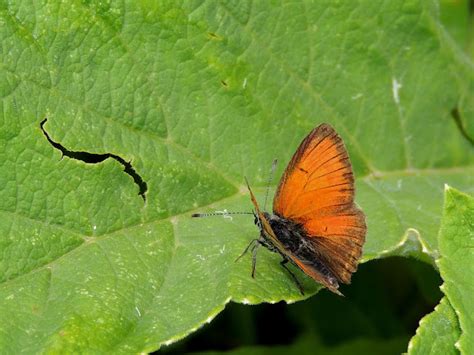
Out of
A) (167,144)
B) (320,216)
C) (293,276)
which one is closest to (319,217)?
(320,216)

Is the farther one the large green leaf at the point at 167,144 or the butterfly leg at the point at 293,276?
the butterfly leg at the point at 293,276

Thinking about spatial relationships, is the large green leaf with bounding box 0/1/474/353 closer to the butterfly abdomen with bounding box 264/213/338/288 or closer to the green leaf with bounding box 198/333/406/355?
the butterfly abdomen with bounding box 264/213/338/288

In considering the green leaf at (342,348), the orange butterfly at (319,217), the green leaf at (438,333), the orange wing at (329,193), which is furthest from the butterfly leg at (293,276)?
the green leaf at (342,348)

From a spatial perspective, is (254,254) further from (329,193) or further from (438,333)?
(438,333)

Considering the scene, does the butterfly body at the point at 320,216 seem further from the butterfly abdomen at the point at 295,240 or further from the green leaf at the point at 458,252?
the green leaf at the point at 458,252

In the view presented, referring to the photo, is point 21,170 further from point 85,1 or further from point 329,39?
point 329,39
